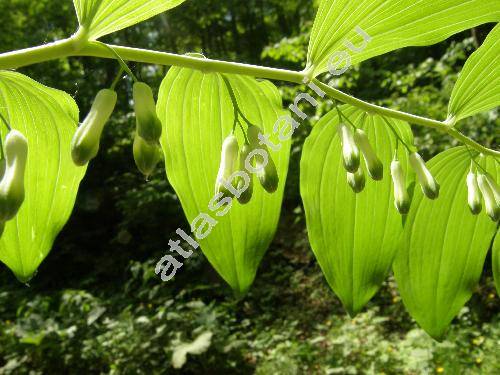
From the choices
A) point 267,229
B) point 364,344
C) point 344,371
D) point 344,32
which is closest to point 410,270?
point 267,229

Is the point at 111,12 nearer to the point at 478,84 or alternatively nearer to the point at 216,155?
the point at 216,155

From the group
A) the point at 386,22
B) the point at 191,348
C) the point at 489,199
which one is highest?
the point at 386,22

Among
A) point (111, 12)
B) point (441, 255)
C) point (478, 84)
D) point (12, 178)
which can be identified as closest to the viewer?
point (12, 178)

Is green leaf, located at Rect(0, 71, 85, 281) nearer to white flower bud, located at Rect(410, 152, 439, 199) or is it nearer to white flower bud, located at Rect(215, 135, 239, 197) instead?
white flower bud, located at Rect(215, 135, 239, 197)

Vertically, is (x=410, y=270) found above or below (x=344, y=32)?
below

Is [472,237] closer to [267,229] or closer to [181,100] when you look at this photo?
[267,229]

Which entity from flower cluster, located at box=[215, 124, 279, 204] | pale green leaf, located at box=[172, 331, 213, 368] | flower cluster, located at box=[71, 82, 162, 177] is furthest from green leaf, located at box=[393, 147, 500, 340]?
pale green leaf, located at box=[172, 331, 213, 368]

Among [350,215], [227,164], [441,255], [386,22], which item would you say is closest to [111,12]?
[227,164]

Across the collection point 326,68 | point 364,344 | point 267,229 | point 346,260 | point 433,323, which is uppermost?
point 326,68
